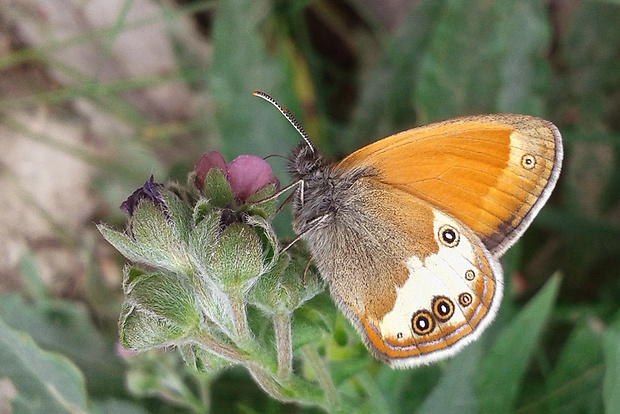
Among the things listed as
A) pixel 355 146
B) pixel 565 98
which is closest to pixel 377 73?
pixel 355 146

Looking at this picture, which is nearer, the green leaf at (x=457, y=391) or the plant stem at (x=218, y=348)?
the plant stem at (x=218, y=348)

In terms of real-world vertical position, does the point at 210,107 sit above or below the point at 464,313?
above

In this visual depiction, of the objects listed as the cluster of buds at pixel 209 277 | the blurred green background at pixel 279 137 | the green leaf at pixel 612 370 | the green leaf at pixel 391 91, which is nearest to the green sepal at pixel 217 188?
the cluster of buds at pixel 209 277

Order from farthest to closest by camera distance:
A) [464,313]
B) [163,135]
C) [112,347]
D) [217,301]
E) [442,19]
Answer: [163,135]
[112,347]
[442,19]
[464,313]
[217,301]

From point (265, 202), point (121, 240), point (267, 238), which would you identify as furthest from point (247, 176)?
point (121, 240)

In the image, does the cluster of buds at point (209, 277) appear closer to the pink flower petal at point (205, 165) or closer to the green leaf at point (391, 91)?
the pink flower petal at point (205, 165)

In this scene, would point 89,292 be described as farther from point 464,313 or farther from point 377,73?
point 464,313

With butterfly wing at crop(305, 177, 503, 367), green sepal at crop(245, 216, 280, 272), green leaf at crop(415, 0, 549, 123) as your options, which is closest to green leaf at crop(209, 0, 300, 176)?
green leaf at crop(415, 0, 549, 123)
